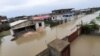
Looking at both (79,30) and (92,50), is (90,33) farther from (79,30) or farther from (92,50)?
(92,50)

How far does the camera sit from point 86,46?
6.11m

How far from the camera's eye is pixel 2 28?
11.7 m

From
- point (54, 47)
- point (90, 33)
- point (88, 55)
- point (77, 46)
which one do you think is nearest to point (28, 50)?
point (77, 46)

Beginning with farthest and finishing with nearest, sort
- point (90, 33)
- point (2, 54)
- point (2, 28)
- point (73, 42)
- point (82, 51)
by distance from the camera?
point (2, 28) < point (90, 33) < point (73, 42) < point (2, 54) < point (82, 51)

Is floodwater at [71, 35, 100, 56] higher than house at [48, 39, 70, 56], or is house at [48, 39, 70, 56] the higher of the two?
house at [48, 39, 70, 56]

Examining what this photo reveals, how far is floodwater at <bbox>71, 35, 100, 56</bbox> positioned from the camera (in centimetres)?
531

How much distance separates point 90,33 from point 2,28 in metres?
6.56

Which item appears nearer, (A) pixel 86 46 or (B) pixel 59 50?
(B) pixel 59 50

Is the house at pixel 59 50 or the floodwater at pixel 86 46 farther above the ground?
the house at pixel 59 50

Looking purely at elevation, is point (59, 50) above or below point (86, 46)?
above

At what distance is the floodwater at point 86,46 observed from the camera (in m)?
5.31

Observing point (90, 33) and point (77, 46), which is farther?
point (90, 33)

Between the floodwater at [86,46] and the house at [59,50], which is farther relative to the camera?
the floodwater at [86,46]

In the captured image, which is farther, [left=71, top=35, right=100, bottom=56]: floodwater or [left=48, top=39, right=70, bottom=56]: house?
[left=71, top=35, right=100, bottom=56]: floodwater
